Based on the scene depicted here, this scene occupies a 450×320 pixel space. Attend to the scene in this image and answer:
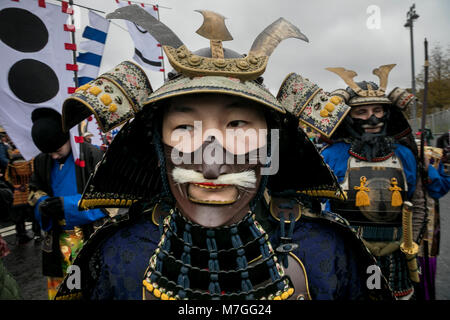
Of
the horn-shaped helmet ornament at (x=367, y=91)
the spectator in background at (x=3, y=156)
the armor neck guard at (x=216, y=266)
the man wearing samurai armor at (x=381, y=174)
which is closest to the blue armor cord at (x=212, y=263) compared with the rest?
the armor neck guard at (x=216, y=266)

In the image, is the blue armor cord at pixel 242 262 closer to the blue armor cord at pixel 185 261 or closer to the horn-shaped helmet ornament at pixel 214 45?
the blue armor cord at pixel 185 261

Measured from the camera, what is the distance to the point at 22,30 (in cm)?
234

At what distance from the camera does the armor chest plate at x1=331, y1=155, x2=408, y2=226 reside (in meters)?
3.07

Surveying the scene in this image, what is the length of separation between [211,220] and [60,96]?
6.87 ft

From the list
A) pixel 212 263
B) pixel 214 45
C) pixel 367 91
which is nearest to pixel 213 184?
pixel 212 263

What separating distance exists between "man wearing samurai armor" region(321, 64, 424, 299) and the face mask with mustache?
2.07 m

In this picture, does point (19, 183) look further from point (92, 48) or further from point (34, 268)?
point (92, 48)

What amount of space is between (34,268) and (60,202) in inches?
122

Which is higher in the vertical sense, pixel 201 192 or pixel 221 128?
pixel 221 128

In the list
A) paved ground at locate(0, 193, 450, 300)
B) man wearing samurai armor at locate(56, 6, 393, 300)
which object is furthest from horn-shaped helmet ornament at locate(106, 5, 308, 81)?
paved ground at locate(0, 193, 450, 300)

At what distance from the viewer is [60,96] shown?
2561 mm

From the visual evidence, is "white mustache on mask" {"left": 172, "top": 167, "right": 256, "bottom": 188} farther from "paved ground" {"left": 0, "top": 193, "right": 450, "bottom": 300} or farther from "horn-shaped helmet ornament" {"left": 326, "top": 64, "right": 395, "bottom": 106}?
"paved ground" {"left": 0, "top": 193, "right": 450, "bottom": 300}
